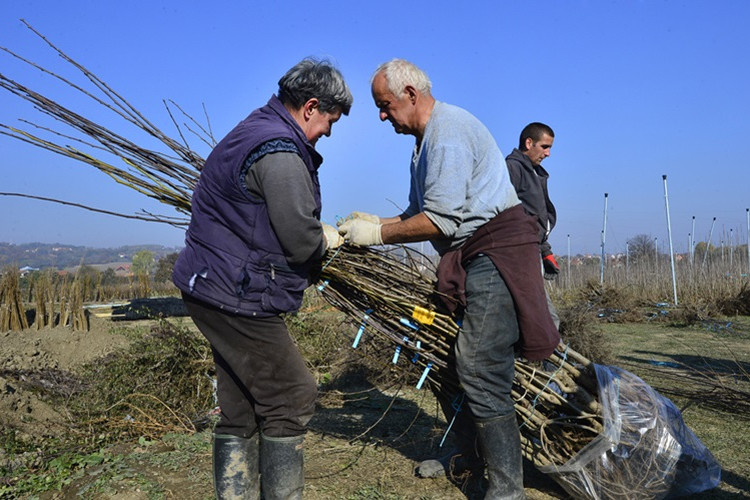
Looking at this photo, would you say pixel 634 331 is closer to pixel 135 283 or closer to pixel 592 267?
pixel 592 267

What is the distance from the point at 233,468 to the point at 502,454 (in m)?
1.17

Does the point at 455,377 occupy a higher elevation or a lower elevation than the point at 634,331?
higher

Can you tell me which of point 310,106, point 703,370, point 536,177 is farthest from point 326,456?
point 703,370

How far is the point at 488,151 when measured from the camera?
263 cm

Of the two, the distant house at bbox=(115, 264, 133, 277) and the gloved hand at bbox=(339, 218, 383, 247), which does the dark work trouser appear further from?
the distant house at bbox=(115, 264, 133, 277)

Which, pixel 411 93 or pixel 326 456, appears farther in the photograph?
pixel 326 456

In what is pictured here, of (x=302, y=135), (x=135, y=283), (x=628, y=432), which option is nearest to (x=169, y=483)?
(x=302, y=135)

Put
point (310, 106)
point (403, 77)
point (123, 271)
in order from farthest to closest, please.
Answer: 1. point (123, 271)
2. point (403, 77)
3. point (310, 106)

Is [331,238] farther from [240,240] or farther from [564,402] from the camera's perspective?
[564,402]

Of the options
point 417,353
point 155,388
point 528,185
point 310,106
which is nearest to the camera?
point 310,106

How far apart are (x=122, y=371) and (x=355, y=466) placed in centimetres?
224

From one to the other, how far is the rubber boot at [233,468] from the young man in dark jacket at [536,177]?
9.24ft

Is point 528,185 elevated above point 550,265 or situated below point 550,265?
above

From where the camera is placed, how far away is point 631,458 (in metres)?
2.67
